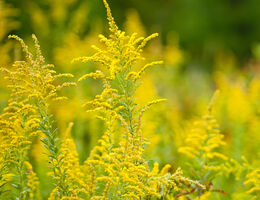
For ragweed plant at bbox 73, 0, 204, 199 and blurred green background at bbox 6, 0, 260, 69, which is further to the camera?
blurred green background at bbox 6, 0, 260, 69

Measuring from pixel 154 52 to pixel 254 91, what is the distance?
200 cm

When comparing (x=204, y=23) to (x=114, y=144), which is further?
(x=204, y=23)

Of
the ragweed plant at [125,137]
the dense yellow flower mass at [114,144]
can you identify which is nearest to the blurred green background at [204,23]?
the dense yellow flower mass at [114,144]

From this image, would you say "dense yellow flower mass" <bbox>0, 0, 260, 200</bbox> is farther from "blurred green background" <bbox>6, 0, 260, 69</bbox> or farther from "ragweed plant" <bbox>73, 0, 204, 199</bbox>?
"blurred green background" <bbox>6, 0, 260, 69</bbox>

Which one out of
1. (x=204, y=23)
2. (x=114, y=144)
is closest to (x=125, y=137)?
(x=114, y=144)

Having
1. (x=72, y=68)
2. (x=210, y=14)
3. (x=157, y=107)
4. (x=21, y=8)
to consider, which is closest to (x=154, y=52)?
(x=72, y=68)

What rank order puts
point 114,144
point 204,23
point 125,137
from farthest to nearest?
point 204,23 < point 114,144 < point 125,137

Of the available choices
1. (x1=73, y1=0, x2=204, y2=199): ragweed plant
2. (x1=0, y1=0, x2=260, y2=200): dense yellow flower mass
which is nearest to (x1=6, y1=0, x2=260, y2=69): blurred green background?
(x1=0, y1=0, x2=260, y2=200): dense yellow flower mass

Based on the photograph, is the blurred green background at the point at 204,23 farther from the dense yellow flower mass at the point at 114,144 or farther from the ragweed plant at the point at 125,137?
the ragweed plant at the point at 125,137

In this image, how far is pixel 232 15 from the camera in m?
13.7

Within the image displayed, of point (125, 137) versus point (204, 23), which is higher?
point (204, 23)

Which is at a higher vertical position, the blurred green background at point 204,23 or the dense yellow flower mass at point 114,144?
the blurred green background at point 204,23

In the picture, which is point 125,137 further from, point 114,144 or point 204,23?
point 204,23

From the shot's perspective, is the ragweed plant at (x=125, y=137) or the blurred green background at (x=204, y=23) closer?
the ragweed plant at (x=125, y=137)
